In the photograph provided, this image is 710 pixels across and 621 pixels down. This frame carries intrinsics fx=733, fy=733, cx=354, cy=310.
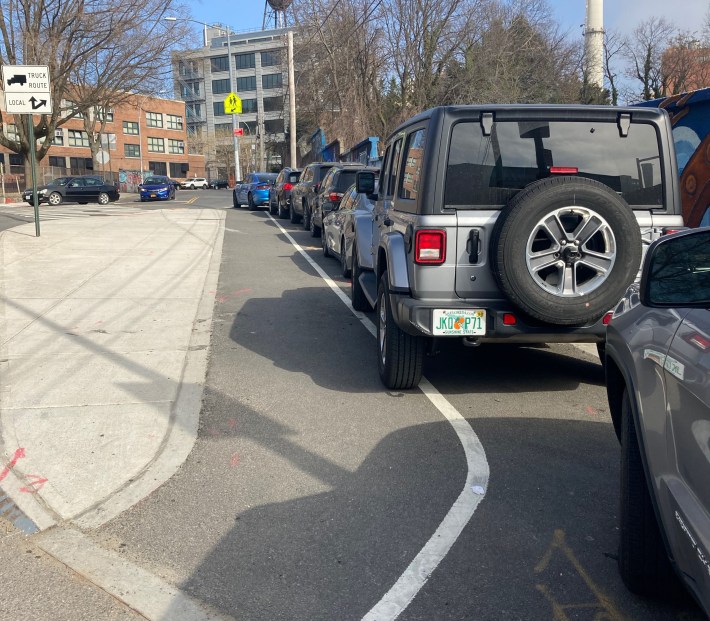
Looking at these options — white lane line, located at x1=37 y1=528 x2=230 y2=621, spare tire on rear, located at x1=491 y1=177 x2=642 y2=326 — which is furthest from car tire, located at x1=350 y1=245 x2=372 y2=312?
white lane line, located at x1=37 y1=528 x2=230 y2=621

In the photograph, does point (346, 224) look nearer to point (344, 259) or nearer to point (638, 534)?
point (344, 259)

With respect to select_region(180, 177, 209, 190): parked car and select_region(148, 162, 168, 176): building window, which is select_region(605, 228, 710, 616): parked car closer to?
select_region(180, 177, 209, 190): parked car

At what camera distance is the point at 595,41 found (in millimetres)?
37875

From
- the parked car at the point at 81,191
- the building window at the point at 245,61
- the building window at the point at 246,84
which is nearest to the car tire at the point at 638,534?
the parked car at the point at 81,191

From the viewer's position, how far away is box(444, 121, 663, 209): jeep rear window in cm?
521

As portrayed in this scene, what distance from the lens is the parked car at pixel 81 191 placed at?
37969mm

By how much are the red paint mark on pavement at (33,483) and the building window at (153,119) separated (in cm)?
8857

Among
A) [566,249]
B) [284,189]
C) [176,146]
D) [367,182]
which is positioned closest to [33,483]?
[566,249]

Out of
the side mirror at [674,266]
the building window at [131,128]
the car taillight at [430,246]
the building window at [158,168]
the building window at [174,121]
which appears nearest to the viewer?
the side mirror at [674,266]

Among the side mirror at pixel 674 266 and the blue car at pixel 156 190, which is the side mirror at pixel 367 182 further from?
the blue car at pixel 156 190

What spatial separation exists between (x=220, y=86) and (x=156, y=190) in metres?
72.2

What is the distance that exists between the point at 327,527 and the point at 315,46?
34.3 m

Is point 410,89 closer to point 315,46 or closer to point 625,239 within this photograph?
point 315,46

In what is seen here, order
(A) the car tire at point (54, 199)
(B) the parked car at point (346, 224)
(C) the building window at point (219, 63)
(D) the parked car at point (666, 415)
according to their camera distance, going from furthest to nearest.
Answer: (C) the building window at point (219, 63) → (A) the car tire at point (54, 199) → (B) the parked car at point (346, 224) → (D) the parked car at point (666, 415)
